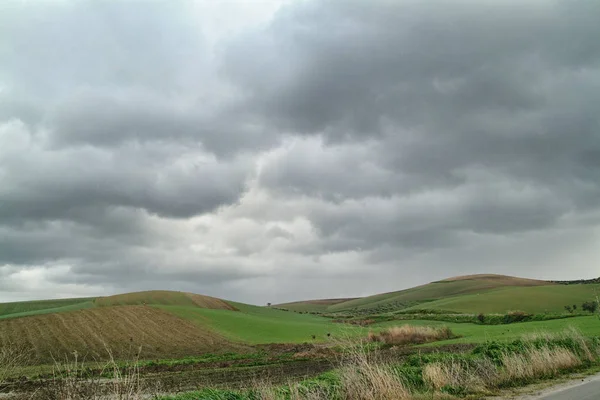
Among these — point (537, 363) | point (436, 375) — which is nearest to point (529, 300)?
point (537, 363)

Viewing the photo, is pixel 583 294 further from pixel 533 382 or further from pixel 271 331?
pixel 533 382

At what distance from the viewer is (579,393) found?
15.7 m

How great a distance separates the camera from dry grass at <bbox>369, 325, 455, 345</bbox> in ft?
169

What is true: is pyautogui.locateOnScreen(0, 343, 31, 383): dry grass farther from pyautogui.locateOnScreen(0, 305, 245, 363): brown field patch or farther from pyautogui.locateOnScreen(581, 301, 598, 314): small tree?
pyautogui.locateOnScreen(581, 301, 598, 314): small tree

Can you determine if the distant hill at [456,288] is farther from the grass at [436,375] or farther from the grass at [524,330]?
the grass at [436,375]

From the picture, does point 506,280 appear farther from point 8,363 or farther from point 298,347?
point 8,363

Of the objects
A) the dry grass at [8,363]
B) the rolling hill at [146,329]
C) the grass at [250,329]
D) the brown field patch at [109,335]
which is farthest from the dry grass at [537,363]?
the grass at [250,329]

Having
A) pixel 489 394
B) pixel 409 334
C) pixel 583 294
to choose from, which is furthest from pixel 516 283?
pixel 489 394

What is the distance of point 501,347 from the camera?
24609 millimetres

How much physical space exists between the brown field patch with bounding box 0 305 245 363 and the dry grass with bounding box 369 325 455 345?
1627 cm

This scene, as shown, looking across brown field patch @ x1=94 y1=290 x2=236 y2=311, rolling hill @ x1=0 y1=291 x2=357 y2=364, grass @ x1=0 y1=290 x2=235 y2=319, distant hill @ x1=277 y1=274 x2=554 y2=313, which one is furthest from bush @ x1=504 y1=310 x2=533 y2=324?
distant hill @ x1=277 y1=274 x2=554 y2=313

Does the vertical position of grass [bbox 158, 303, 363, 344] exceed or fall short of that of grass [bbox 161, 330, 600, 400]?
it falls short

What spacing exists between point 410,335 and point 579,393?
38320 millimetres

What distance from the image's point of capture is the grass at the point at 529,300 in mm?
105331
